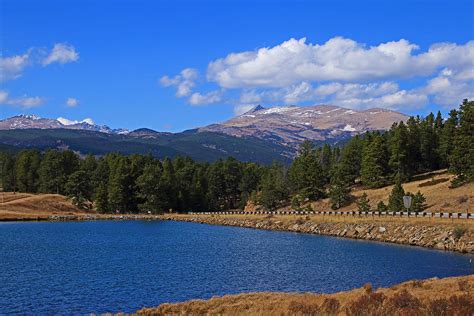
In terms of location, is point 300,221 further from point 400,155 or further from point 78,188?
point 78,188

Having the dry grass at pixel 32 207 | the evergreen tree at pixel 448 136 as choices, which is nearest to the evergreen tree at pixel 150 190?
the dry grass at pixel 32 207

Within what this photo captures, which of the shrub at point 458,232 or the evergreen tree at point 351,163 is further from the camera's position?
the evergreen tree at point 351,163

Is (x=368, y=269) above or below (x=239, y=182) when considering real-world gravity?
below

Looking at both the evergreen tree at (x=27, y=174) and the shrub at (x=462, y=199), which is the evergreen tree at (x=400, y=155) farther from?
the evergreen tree at (x=27, y=174)

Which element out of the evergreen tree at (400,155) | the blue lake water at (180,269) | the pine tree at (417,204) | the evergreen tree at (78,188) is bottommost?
the blue lake water at (180,269)

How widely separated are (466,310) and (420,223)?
2151 inches

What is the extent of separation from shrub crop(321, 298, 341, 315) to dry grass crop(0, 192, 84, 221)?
379 feet

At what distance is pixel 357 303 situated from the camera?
24422 mm

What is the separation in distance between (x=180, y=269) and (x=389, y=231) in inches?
1506

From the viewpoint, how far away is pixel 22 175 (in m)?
166

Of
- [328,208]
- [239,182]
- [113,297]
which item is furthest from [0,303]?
[239,182]

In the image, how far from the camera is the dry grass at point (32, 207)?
424ft

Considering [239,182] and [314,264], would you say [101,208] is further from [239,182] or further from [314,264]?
[314,264]

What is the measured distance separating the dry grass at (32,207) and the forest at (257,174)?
416 cm
